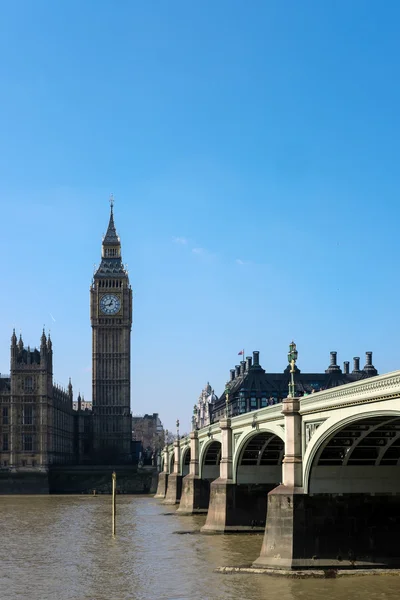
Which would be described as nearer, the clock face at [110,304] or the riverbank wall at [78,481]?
the riverbank wall at [78,481]

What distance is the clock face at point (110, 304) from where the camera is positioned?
193 m

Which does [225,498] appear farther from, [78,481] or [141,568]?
[78,481]

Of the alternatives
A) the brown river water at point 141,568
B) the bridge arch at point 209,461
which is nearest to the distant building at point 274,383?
the bridge arch at point 209,461

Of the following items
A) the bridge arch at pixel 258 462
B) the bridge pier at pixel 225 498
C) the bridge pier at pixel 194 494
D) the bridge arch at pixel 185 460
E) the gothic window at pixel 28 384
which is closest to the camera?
the bridge pier at pixel 225 498

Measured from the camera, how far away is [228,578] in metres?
42.8

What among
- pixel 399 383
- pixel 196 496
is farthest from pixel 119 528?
pixel 399 383

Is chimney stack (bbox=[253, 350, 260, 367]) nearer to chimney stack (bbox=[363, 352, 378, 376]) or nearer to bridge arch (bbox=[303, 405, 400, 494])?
chimney stack (bbox=[363, 352, 378, 376])

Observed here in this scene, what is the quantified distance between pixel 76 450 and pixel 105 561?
463 ft

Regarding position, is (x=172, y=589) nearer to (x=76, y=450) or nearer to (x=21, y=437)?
(x=21, y=437)

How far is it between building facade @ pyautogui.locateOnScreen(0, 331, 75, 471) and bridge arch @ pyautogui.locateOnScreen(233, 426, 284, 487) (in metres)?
93.9

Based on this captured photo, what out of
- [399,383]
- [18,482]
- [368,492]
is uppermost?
[399,383]

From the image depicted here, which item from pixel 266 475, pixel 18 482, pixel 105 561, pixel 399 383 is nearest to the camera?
pixel 399 383

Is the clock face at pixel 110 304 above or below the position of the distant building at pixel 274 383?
above

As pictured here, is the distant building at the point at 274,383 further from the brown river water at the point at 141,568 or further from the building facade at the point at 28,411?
the brown river water at the point at 141,568
